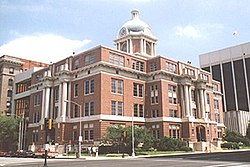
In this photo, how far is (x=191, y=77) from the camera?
68875 millimetres

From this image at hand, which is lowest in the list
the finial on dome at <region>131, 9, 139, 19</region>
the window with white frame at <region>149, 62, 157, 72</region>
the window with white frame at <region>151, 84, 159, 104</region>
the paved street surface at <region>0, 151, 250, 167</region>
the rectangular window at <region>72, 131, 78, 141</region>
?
the paved street surface at <region>0, 151, 250, 167</region>

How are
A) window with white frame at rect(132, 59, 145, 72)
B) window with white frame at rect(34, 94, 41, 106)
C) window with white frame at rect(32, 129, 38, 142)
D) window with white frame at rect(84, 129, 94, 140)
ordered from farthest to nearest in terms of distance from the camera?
window with white frame at rect(34, 94, 41, 106), window with white frame at rect(32, 129, 38, 142), window with white frame at rect(132, 59, 145, 72), window with white frame at rect(84, 129, 94, 140)

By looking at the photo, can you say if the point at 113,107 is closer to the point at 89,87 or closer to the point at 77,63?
the point at 89,87

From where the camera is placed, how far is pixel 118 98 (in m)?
58.7

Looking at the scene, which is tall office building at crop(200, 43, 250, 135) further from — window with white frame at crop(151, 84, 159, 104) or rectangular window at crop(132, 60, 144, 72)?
rectangular window at crop(132, 60, 144, 72)

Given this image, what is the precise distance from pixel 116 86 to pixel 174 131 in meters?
16.6

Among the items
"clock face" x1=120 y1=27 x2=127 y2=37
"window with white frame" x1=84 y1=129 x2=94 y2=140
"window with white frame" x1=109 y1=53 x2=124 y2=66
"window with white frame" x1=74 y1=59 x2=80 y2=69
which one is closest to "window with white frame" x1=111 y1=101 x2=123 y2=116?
"window with white frame" x1=84 y1=129 x2=94 y2=140

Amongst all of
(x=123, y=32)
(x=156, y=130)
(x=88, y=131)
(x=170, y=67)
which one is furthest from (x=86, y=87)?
(x=123, y=32)

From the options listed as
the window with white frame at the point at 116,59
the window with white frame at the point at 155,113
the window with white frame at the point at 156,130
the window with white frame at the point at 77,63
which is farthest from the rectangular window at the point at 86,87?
the window with white frame at the point at 156,130

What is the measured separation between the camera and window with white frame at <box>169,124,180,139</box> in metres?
62.8

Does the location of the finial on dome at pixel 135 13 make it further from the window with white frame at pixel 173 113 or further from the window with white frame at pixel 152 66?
the window with white frame at pixel 173 113

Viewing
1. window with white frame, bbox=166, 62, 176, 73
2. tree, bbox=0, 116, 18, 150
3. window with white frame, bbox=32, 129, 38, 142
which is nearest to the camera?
window with white frame, bbox=166, 62, 176, 73

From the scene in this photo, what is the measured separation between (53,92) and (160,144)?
1093 inches

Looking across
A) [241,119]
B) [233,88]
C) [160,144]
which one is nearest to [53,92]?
[160,144]
